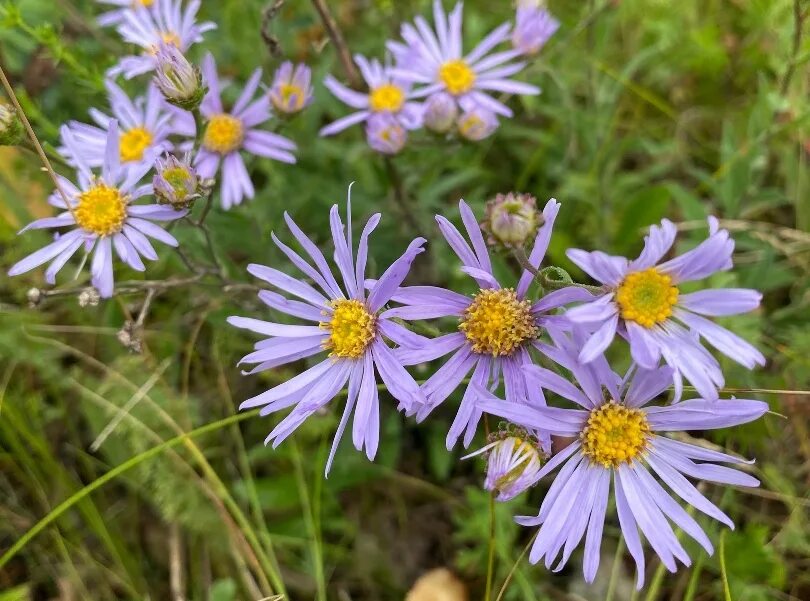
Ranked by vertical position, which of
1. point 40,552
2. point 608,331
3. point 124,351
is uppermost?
point 608,331

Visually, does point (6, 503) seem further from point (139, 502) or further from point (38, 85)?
point (38, 85)

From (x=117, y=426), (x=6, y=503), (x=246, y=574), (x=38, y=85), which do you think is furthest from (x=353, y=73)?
(x=6, y=503)

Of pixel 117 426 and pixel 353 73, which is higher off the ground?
pixel 353 73

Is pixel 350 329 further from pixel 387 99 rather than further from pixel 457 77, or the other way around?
pixel 457 77

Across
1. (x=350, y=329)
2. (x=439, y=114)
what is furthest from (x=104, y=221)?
(x=439, y=114)

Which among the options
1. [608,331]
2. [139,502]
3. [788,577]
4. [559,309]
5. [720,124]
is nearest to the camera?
[608,331]

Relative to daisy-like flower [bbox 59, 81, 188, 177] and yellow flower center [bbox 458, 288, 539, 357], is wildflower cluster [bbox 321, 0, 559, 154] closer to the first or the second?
daisy-like flower [bbox 59, 81, 188, 177]

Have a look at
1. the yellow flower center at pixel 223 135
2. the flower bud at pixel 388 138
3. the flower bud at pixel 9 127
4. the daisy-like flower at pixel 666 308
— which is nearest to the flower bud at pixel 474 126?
the flower bud at pixel 388 138
